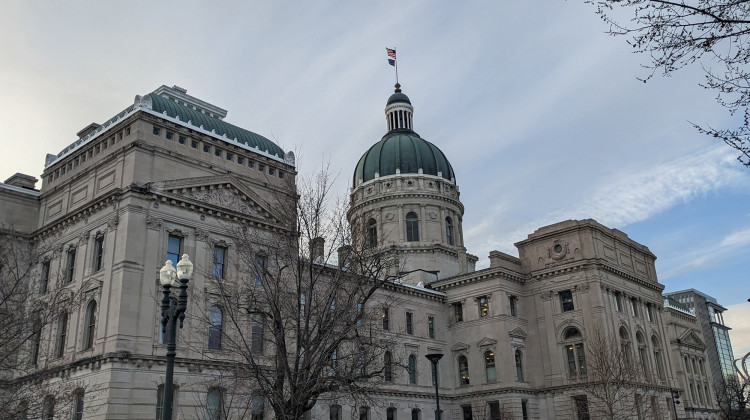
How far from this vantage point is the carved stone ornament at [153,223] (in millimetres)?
37156

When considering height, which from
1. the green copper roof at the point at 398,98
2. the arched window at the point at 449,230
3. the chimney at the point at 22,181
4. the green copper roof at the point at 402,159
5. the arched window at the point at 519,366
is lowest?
the arched window at the point at 519,366

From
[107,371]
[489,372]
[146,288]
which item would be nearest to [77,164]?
[146,288]

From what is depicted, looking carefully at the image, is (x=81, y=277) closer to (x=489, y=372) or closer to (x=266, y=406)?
(x=266, y=406)

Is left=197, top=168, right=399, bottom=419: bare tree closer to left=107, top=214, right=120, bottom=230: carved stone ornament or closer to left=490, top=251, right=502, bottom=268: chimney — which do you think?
left=107, top=214, right=120, bottom=230: carved stone ornament

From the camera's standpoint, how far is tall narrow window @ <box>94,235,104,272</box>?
125 feet

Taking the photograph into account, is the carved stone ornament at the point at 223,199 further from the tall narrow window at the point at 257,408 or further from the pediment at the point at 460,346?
the pediment at the point at 460,346

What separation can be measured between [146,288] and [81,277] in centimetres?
510

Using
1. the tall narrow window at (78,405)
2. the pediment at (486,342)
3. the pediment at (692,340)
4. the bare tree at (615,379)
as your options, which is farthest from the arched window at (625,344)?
the tall narrow window at (78,405)

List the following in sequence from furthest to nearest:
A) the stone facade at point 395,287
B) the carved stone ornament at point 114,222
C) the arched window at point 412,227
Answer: the arched window at point 412,227 < the carved stone ornament at point 114,222 < the stone facade at point 395,287

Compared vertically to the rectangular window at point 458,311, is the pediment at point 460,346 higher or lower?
lower

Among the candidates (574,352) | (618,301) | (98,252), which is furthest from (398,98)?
(98,252)

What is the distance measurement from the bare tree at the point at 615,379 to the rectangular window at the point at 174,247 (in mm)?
29271

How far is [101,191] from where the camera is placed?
39500 mm

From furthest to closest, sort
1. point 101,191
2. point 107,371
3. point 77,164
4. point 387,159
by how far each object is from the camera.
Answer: point 387,159 → point 77,164 → point 101,191 → point 107,371
